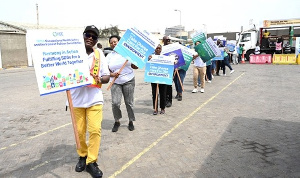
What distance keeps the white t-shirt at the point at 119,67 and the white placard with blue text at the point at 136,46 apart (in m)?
0.37

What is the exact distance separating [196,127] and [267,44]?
2268 centimetres

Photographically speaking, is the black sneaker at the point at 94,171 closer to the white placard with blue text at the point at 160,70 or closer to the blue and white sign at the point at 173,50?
the white placard with blue text at the point at 160,70

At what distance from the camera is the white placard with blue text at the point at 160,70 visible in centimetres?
657

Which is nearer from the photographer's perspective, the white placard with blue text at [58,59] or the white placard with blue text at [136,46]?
the white placard with blue text at [58,59]

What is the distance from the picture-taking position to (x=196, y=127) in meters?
5.54

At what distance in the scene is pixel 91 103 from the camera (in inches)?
139

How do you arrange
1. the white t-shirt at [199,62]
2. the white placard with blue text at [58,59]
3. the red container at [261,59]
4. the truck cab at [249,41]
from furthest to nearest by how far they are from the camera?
the truck cab at [249,41] → the red container at [261,59] → the white t-shirt at [199,62] → the white placard with blue text at [58,59]

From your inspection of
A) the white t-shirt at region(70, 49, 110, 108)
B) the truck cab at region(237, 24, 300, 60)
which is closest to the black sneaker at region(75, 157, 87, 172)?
the white t-shirt at region(70, 49, 110, 108)

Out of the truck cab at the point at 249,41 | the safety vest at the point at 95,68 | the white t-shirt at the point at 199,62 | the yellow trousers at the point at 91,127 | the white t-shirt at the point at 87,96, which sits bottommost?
the yellow trousers at the point at 91,127

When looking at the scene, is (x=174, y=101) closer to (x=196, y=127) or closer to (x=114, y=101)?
(x=196, y=127)

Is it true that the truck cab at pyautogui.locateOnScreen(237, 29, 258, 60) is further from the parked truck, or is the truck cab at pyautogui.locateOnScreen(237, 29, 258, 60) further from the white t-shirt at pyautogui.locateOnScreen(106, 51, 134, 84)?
the white t-shirt at pyautogui.locateOnScreen(106, 51, 134, 84)

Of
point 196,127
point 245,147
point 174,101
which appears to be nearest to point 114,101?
point 196,127

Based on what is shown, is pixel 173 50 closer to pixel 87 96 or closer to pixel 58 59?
pixel 87 96

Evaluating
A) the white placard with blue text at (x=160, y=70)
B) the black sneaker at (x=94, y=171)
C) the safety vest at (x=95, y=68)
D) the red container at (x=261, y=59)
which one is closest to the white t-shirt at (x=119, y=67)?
the white placard with blue text at (x=160, y=70)
